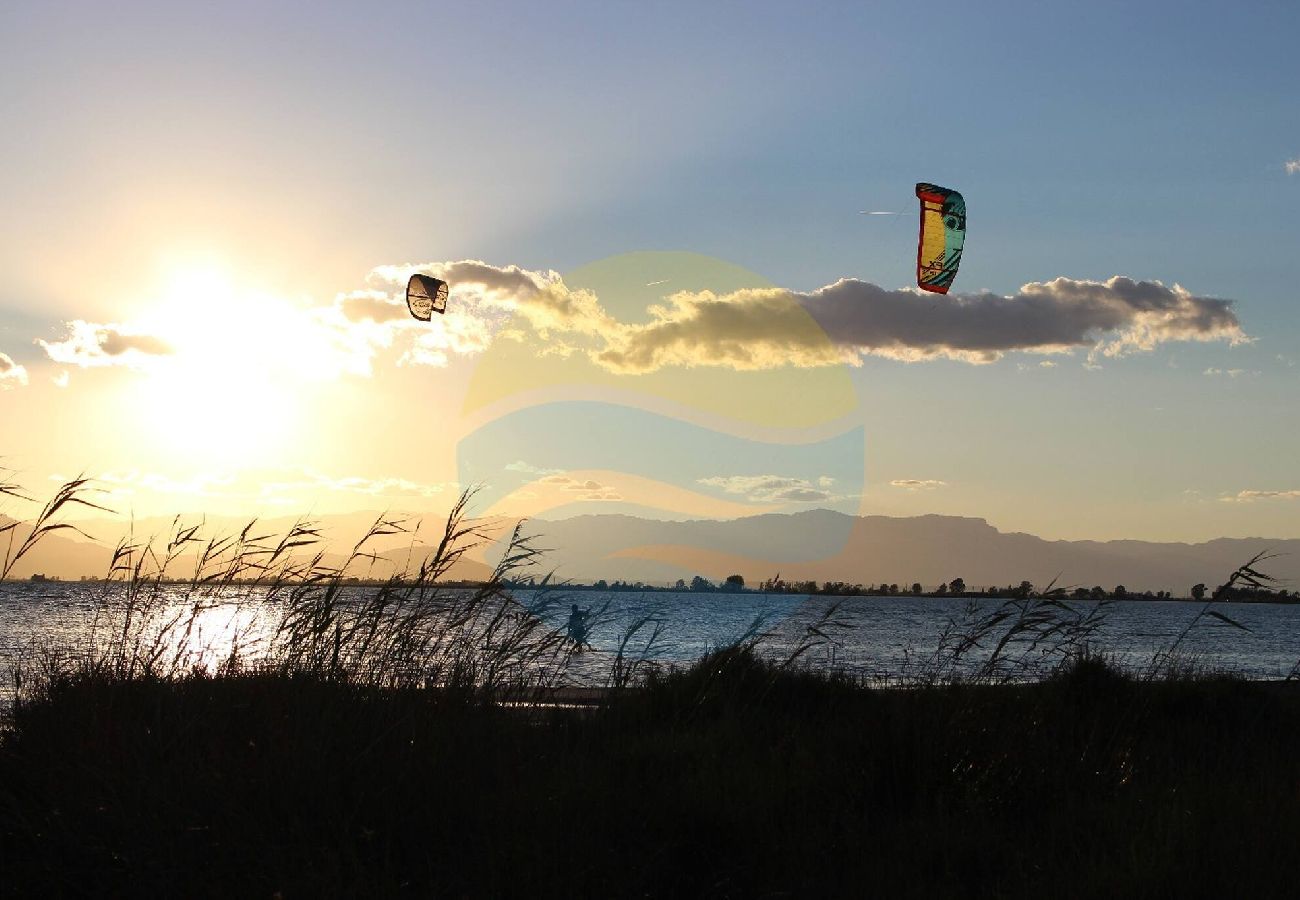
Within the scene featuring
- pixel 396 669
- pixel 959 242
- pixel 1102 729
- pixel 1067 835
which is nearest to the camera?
pixel 1067 835

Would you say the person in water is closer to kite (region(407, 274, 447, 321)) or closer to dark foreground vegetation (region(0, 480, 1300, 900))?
dark foreground vegetation (region(0, 480, 1300, 900))

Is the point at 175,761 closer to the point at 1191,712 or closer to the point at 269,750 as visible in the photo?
the point at 269,750

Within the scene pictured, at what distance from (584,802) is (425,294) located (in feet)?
63.3

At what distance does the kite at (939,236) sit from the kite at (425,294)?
34.0 ft

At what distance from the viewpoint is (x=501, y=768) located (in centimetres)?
689

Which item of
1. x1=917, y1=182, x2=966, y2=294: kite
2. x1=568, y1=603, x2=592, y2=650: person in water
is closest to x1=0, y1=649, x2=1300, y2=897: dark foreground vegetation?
x1=568, y1=603, x2=592, y2=650: person in water

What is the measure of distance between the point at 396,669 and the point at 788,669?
6.63 m

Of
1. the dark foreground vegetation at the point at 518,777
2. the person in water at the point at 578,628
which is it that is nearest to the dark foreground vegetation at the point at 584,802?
the dark foreground vegetation at the point at 518,777

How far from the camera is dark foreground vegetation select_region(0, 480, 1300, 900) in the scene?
569 cm

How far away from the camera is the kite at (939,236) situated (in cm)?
2130

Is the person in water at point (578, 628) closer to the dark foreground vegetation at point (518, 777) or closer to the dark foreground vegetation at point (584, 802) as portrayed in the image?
the dark foreground vegetation at point (518, 777)

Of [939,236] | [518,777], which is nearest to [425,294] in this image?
[939,236]

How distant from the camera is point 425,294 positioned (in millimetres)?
24359

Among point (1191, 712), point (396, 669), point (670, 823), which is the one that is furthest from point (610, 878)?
point (1191, 712)
